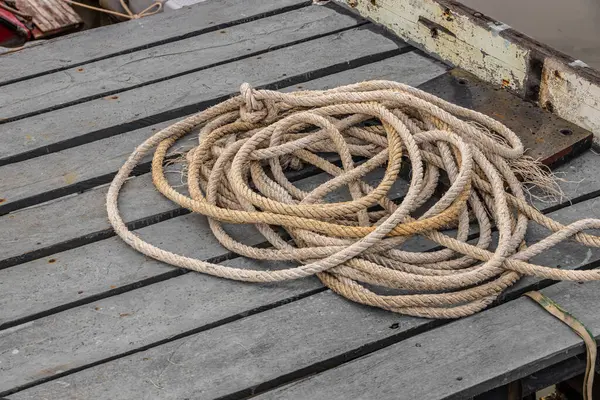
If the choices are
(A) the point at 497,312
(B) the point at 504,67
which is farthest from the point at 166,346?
(B) the point at 504,67

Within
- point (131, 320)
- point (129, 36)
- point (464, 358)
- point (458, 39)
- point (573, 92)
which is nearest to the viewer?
point (464, 358)

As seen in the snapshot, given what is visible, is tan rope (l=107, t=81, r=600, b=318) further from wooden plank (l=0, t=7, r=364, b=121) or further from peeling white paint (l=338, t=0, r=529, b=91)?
wooden plank (l=0, t=7, r=364, b=121)

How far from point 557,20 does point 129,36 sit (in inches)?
120

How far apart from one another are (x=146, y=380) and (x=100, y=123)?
3.72 ft

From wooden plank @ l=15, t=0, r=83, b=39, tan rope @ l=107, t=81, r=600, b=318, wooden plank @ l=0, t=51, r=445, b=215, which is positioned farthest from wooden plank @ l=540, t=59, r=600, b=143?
wooden plank @ l=15, t=0, r=83, b=39

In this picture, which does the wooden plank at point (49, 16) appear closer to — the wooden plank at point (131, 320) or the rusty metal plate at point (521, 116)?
the rusty metal plate at point (521, 116)

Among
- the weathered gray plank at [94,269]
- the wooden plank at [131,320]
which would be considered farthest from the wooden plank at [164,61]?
the wooden plank at [131,320]

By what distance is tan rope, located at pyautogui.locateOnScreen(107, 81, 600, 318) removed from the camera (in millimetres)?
2137

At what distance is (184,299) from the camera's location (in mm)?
2178

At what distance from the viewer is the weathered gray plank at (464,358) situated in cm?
192

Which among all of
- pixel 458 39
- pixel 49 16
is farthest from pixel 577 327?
pixel 49 16

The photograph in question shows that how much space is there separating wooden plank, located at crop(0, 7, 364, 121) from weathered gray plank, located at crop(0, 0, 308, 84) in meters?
0.05

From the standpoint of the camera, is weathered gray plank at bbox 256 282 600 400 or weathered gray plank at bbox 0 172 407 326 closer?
weathered gray plank at bbox 256 282 600 400

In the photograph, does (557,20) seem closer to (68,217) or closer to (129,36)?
(129,36)
